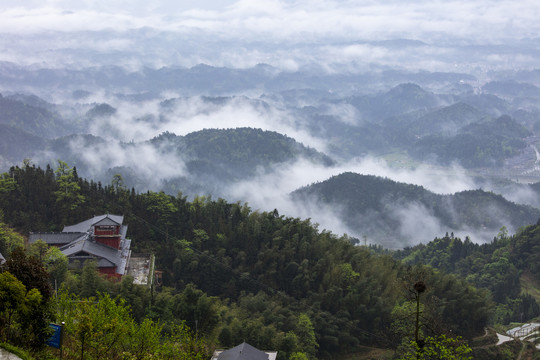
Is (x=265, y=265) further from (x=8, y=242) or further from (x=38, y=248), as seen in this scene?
(x=8, y=242)

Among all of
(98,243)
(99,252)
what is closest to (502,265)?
(98,243)

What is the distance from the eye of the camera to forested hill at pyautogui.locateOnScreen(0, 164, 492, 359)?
67.2 meters

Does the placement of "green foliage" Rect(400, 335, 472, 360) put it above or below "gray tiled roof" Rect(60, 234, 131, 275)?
above

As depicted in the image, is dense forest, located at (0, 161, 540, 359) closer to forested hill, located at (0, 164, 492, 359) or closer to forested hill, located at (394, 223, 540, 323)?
forested hill, located at (0, 164, 492, 359)

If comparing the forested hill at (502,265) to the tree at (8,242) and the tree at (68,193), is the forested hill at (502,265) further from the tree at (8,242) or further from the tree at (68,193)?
the tree at (8,242)

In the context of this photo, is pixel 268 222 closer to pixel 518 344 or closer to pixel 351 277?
pixel 351 277

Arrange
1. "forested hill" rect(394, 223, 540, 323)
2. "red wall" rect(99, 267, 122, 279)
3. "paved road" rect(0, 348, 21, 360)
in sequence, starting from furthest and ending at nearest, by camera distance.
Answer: "forested hill" rect(394, 223, 540, 323)
"red wall" rect(99, 267, 122, 279)
"paved road" rect(0, 348, 21, 360)

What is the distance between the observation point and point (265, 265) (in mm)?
74875

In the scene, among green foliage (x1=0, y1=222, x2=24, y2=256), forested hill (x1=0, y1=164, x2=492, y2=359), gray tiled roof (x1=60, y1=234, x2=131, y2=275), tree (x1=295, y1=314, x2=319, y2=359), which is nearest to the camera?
gray tiled roof (x1=60, y1=234, x2=131, y2=275)

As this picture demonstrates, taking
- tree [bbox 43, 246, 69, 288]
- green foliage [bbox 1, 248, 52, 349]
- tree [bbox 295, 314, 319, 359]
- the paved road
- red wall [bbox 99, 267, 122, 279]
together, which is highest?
green foliage [bbox 1, 248, 52, 349]

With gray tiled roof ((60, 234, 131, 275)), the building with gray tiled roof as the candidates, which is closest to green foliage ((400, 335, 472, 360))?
gray tiled roof ((60, 234, 131, 275))

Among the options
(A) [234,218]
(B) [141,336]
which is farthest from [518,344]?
(B) [141,336]

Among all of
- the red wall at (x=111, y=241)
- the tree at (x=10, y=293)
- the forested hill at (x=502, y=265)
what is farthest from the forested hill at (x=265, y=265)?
the tree at (x=10, y=293)

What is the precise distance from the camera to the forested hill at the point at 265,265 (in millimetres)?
67250
